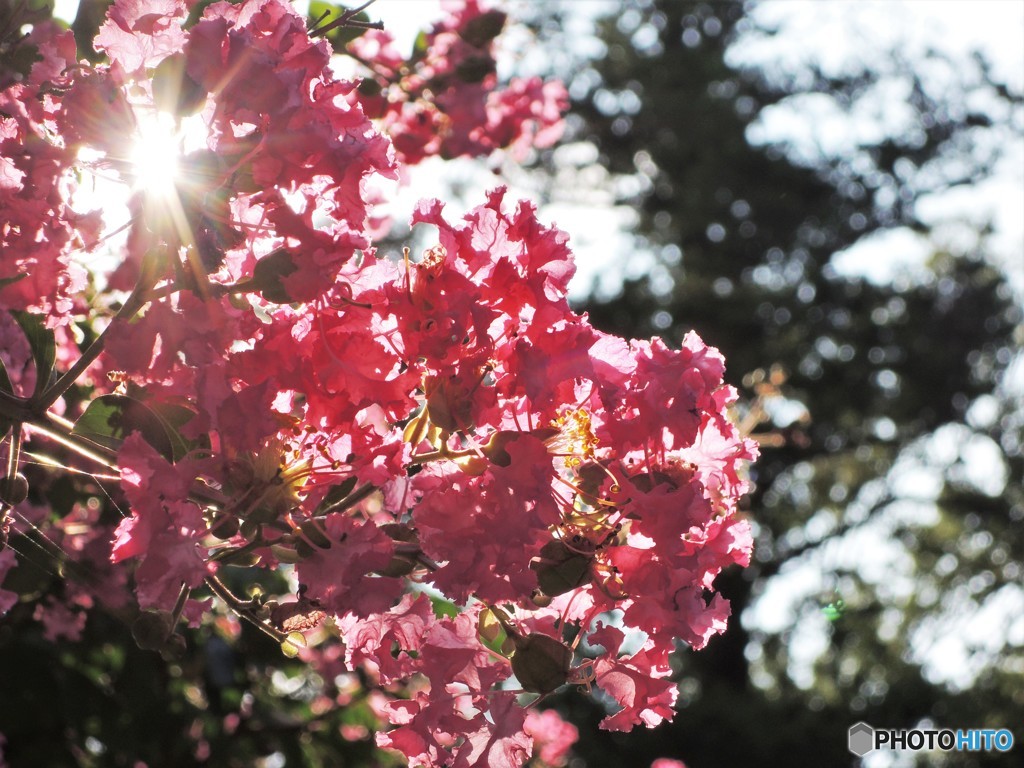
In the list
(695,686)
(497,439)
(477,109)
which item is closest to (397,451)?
(497,439)

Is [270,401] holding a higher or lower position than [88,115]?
lower

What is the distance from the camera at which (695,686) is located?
30.8 ft

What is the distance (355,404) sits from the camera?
3.65 ft

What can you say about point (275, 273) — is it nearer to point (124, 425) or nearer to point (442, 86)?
point (124, 425)

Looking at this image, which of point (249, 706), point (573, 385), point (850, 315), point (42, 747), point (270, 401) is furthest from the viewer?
point (850, 315)

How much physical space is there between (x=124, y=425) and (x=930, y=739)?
813 centimetres

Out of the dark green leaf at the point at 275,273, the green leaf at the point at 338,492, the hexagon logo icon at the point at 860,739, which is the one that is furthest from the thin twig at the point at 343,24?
the hexagon logo icon at the point at 860,739

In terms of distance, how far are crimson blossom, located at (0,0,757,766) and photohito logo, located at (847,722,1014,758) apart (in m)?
6.20

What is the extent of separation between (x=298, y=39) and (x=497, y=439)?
0.47m

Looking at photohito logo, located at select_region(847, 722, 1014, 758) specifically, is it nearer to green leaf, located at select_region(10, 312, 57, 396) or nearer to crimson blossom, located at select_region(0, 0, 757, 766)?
crimson blossom, located at select_region(0, 0, 757, 766)

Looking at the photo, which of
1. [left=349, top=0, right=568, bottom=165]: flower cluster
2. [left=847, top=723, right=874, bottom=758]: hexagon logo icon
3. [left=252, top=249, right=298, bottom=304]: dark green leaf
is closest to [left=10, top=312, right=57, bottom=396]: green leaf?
[left=252, top=249, right=298, bottom=304]: dark green leaf

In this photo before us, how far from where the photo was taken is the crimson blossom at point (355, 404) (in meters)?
1.08

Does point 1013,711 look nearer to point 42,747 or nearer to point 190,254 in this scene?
point 42,747

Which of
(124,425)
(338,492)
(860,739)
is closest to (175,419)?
(124,425)
